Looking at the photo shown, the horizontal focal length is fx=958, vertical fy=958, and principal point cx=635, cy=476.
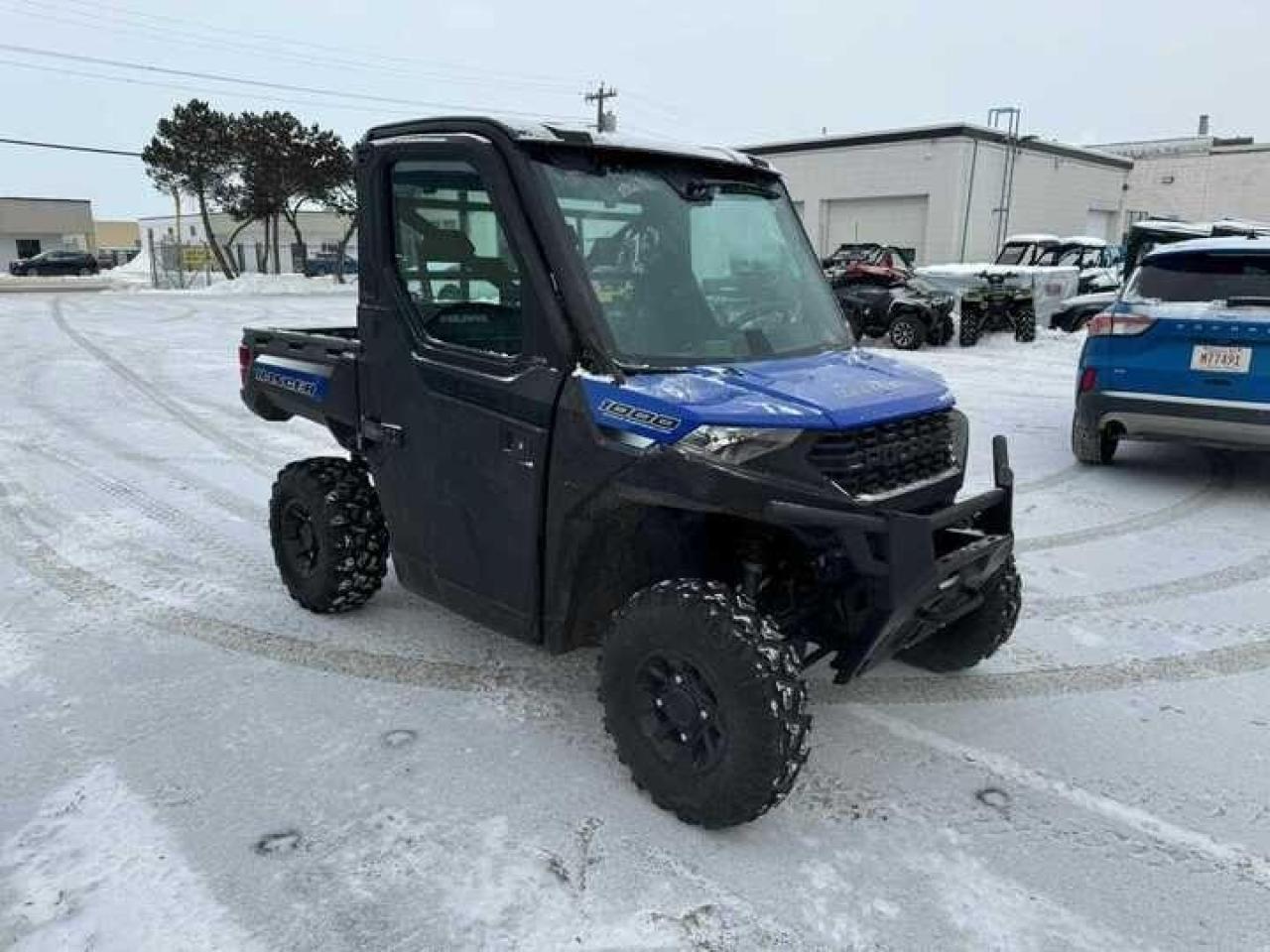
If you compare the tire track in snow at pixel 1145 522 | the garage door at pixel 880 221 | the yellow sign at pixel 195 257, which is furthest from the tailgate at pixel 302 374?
the yellow sign at pixel 195 257

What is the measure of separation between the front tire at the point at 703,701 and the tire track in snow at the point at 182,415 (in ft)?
15.7

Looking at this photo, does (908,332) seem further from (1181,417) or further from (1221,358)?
(1221,358)

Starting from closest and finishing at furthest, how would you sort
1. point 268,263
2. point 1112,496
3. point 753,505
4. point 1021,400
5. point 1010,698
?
point 753,505 < point 1010,698 < point 1112,496 < point 1021,400 < point 268,263

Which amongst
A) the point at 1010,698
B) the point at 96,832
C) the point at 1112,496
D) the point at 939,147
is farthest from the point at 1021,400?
the point at 939,147

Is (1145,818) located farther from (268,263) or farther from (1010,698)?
(268,263)

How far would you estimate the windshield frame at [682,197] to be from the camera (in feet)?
9.65

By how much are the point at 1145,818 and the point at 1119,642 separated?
1.45 meters

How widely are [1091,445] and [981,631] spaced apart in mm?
4271

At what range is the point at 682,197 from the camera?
10.8 ft

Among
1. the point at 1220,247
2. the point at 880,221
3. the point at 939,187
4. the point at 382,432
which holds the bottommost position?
the point at 382,432

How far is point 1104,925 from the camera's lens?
2.49 meters

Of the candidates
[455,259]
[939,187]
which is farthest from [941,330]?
[939,187]

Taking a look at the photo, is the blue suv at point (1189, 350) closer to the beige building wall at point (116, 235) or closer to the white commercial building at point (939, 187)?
the white commercial building at point (939, 187)

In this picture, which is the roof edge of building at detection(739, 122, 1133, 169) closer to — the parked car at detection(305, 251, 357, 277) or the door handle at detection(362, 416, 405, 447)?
the parked car at detection(305, 251, 357, 277)
